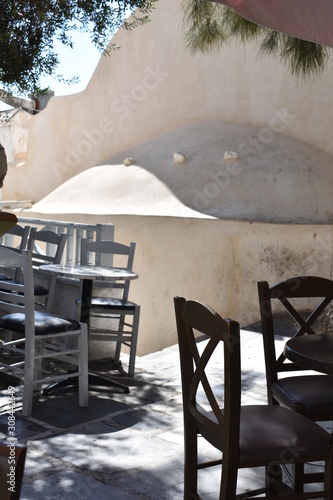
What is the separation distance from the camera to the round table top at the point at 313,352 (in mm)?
2621

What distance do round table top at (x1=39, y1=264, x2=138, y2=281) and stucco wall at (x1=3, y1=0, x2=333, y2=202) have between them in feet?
17.0

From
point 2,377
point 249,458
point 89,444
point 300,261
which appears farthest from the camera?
point 300,261

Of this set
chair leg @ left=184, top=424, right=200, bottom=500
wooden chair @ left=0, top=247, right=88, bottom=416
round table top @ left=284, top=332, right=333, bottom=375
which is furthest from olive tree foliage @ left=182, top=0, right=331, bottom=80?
chair leg @ left=184, top=424, right=200, bottom=500

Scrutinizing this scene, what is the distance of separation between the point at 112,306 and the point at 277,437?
300 centimetres

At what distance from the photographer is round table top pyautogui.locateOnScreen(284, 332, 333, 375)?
262 centimetres

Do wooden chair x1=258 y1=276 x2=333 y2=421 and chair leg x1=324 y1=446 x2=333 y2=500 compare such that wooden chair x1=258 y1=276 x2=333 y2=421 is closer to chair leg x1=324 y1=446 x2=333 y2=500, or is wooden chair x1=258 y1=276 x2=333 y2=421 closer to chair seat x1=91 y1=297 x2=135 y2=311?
chair leg x1=324 y1=446 x2=333 y2=500

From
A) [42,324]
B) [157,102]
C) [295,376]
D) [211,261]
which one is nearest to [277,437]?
[295,376]

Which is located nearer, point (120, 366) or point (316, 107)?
point (120, 366)

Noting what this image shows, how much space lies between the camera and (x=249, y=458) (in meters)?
2.21

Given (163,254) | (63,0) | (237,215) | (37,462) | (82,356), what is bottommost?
(37,462)

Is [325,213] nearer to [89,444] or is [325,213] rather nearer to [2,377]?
[2,377]

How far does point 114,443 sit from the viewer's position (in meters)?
3.74

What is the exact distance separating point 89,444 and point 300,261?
485cm

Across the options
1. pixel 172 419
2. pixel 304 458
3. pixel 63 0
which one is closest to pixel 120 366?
pixel 172 419
